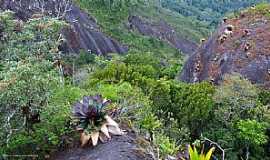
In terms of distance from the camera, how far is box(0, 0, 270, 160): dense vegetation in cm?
1266

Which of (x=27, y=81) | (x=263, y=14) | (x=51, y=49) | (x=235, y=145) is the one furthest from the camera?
(x=263, y=14)

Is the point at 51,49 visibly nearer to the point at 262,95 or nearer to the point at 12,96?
the point at 12,96

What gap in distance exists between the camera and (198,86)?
2575 centimetres

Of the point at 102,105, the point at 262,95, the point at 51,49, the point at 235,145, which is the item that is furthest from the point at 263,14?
the point at 102,105

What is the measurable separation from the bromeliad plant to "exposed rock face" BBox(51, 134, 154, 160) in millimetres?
167

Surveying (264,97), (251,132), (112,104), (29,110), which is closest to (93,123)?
(112,104)

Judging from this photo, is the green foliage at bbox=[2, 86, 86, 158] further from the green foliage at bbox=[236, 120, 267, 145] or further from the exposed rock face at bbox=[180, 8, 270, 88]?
the exposed rock face at bbox=[180, 8, 270, 88]

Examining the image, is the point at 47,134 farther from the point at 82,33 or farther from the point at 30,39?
the point at 82,33

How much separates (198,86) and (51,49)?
1139 cm

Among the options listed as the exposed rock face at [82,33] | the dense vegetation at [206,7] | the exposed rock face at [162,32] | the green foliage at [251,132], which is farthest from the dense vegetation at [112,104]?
the dense vegetation at [206,7]

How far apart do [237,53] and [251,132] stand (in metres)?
12.2

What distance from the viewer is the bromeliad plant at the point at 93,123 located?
39.3 feet

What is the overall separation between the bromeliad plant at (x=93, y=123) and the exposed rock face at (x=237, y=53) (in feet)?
61.2

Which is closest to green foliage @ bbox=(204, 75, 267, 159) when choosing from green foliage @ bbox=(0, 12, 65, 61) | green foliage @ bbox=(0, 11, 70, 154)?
green foliage @ bbox=(0, 12, 65, 61)
